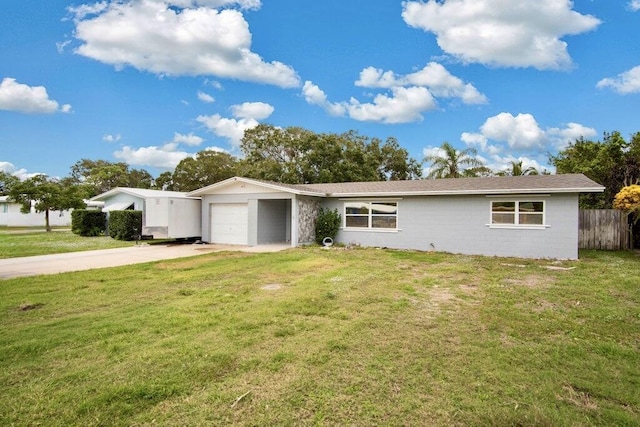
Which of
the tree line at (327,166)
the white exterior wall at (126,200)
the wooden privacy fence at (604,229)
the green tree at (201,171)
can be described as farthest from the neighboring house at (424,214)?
the green tree at (201,171)

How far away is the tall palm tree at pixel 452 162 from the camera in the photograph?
24969 mm

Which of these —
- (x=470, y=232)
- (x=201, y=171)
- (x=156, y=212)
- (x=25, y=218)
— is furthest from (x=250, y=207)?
(x=25, y=218)

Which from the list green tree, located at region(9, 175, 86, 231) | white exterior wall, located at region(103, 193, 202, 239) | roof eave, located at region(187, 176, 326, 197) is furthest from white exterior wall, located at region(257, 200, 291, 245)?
green tree, located at region(9, 175, 86, 231)

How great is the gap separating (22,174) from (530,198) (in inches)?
2235

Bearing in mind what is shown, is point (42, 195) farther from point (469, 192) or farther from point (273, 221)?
point (469, 192)

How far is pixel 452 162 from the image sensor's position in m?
25.1

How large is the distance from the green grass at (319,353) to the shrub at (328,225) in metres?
8.54

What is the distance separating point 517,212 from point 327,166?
19976 mm

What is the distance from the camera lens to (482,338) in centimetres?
466

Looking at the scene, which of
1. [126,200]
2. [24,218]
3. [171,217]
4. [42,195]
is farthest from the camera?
[24,218]

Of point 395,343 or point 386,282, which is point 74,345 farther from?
point 386,282

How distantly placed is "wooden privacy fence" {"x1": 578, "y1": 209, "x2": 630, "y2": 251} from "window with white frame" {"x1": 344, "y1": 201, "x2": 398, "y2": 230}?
26.6ft

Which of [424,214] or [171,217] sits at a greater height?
[424,214]

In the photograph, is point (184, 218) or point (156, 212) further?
point (184, 218)
